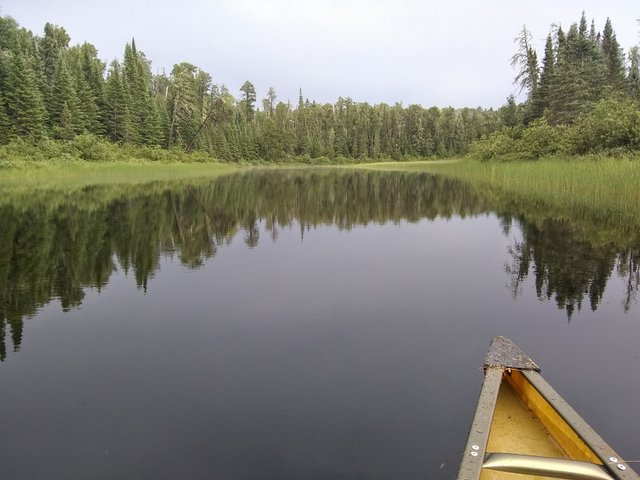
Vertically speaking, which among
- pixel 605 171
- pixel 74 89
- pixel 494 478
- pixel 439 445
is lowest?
pixel 439 445

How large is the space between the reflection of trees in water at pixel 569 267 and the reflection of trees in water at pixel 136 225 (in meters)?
5.67

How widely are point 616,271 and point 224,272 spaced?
7.13 m

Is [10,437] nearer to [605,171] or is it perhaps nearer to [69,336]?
[69,336]

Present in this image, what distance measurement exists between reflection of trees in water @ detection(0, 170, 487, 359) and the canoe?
196 inches

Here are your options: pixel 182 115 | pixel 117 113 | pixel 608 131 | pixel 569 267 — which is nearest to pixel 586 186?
pixel 608 131

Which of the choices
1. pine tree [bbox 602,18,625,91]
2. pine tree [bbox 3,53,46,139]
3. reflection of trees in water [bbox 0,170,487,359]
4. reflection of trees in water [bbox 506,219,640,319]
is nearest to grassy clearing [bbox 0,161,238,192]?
reflection of trees in water [bbox 0,170,487,359]

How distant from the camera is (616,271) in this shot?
27.8ft

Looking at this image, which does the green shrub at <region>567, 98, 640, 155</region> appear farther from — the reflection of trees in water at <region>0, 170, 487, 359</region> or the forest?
the reflection of trees in water at <region>0, 170, 487, 359</region>

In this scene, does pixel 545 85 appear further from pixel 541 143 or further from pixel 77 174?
pixel 77 174

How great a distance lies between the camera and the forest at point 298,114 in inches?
1331

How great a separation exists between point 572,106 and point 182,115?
43814 mm

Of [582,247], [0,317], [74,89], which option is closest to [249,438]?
[0,317]

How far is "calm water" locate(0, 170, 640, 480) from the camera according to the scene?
11.8 feet

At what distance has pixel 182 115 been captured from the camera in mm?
59500
